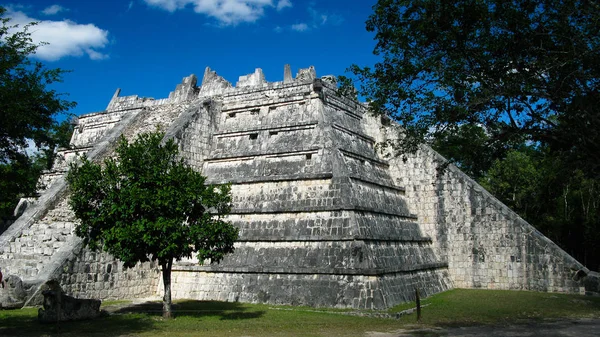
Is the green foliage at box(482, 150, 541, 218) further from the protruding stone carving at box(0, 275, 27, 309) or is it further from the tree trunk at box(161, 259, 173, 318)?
the protruding stone carving at box(0, 275, 27, 309)

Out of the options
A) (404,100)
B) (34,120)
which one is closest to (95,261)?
(34,120)

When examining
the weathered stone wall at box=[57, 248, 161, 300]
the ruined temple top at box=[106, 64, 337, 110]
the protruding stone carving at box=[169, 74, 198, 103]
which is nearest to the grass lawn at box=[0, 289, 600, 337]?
the weathered stone wall at box=[57, 248, 161, 300]

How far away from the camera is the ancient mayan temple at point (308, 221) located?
1499 centimetres

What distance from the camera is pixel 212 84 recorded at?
70.6 ft

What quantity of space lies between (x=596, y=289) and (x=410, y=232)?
21.1ft

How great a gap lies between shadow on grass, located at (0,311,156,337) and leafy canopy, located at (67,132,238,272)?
144 cm

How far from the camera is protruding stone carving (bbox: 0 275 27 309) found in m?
13.1

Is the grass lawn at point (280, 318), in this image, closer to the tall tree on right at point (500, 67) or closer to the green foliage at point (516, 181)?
the tall tree on right at point (500, 67)

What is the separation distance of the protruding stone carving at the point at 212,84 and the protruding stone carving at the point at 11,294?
10.8 meters

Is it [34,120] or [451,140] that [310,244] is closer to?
[451,140]

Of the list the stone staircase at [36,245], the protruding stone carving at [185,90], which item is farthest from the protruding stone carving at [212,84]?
the stone staircase at [36,245]

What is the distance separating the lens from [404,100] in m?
10.8

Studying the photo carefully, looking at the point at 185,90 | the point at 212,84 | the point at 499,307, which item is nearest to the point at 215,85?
the point at 212,84

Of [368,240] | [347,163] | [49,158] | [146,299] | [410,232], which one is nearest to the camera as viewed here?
[368,240]
